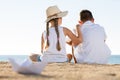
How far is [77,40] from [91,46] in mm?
398

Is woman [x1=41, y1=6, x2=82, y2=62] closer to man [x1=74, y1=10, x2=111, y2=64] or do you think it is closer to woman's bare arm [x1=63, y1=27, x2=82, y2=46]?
woman's bare arm [x1=63, y1=27, x2=82, y2=46]

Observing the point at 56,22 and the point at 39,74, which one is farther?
the point at 56,22

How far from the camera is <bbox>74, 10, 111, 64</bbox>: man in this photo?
10422 millimetres

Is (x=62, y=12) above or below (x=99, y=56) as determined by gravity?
above

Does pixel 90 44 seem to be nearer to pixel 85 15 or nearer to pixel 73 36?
pixel 73 36

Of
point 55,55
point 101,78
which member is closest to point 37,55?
point 55,55

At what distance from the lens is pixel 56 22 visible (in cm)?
1016

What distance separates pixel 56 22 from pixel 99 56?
1.31 m

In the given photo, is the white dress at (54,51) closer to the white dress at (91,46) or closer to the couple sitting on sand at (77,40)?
the couple sitting on sand at (77,40)

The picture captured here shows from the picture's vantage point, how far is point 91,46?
10.4m

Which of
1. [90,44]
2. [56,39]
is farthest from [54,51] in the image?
[90,44]

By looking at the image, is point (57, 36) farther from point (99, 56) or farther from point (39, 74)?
point (39, 74)

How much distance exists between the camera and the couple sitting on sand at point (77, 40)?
1007 cm

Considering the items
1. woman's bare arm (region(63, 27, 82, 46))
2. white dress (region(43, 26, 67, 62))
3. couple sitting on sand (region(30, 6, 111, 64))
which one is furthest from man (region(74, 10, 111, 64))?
white dress (region(43, 26, 67, 62))
